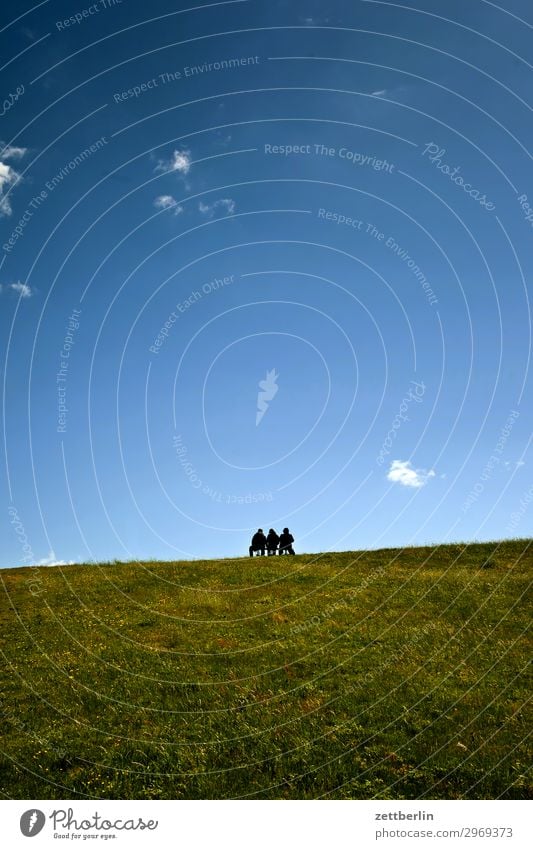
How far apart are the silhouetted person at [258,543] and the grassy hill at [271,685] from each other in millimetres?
9197

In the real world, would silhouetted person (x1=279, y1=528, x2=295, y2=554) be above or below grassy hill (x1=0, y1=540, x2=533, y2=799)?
above

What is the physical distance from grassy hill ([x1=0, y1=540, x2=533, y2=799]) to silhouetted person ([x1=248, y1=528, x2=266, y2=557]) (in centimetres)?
920

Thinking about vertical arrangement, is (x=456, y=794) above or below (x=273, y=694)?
below

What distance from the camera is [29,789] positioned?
480 inches

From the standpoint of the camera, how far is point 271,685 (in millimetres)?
16719

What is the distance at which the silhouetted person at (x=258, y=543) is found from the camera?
1503 inches

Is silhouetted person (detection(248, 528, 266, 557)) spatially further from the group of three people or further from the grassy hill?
the grassy hill

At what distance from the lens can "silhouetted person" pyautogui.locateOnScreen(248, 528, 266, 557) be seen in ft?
125

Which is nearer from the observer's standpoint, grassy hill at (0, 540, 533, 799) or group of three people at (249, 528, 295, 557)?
grassy hill at (0, 540, 533, 799)

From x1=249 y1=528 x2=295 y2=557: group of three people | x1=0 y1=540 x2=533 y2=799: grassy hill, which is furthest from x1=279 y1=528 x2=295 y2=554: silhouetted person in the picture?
x1=0 y1=540 x2=533 y2=799: grassy hill

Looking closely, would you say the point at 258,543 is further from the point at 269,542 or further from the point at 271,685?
the point at 271,685

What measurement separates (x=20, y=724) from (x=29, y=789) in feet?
10.4
